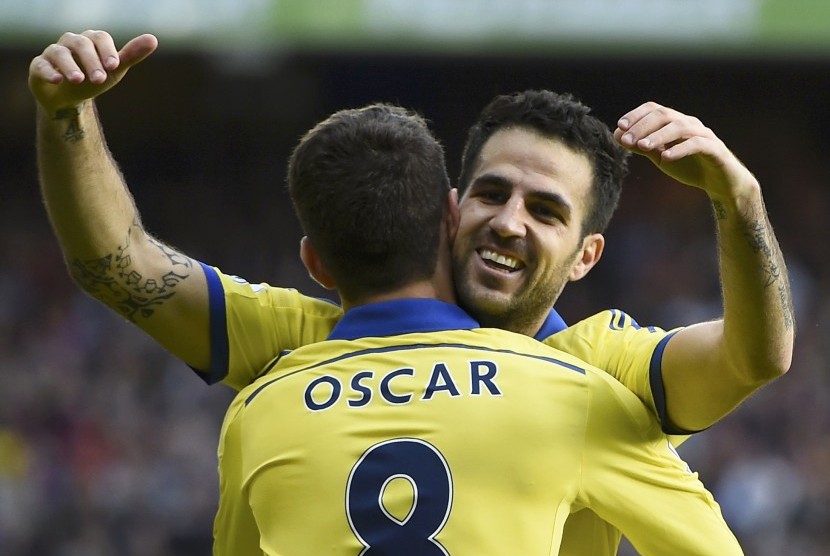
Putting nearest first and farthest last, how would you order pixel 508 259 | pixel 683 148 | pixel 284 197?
pixel 683 148 < pixel 508 259 < pixel 284 197

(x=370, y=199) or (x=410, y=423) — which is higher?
(x=370, y=199)

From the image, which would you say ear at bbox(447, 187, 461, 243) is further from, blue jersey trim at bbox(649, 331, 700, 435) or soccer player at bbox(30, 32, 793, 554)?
blue jersey trim at bbox(649, 331, 700, 435)

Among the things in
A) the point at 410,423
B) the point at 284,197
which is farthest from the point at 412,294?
the point at 284,197

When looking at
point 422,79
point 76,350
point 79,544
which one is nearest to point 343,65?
point 422,79

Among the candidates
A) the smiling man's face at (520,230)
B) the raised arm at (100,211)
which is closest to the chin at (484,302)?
the smiling man's face at (520,230)

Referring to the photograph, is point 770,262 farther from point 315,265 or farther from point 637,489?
point 315,265

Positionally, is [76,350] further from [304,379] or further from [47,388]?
[304,379]

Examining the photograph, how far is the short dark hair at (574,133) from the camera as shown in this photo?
307 centimetres

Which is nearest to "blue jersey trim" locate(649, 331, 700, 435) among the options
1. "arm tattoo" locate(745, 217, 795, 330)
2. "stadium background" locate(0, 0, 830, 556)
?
"arm tattoo" locate(745, 217, 795, 330)

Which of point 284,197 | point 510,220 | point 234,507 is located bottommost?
point 284,197

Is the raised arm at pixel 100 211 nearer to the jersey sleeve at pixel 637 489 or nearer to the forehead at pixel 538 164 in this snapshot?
the forehead at pixel 538 164

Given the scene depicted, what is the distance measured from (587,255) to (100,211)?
110 cm

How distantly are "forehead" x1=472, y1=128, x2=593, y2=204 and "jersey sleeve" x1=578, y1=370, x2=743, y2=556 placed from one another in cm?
50

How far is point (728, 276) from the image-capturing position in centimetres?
253
